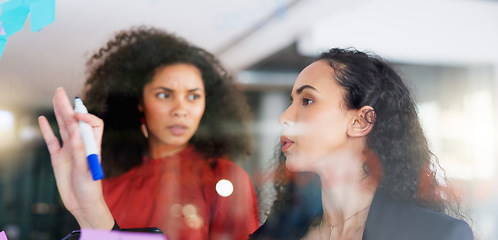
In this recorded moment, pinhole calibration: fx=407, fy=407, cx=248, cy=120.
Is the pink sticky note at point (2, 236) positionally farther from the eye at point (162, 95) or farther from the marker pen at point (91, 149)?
the eye at point (162, 95)

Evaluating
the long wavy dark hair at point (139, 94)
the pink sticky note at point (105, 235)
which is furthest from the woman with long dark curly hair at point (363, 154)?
the pink sticky note at point (105, 235)

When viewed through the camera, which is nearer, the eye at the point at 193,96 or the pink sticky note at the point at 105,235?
the pink sticky note at the point at 105,235

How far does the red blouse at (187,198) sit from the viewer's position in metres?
0.56

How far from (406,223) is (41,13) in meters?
0.56

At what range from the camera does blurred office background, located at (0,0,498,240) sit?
57 cm

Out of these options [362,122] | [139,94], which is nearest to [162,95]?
[139,94]

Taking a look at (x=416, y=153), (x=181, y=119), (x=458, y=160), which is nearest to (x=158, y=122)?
(x=181, y=119)

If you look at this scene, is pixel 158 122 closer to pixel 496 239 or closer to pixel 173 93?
pixel 173 93

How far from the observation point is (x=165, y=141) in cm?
59

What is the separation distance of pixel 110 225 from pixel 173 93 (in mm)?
197

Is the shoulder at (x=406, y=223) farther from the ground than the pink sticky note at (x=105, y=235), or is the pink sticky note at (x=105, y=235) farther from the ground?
the pink sticky note at (x=105, y=235)

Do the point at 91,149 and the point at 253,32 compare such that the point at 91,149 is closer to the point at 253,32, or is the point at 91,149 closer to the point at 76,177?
the point at 76,177

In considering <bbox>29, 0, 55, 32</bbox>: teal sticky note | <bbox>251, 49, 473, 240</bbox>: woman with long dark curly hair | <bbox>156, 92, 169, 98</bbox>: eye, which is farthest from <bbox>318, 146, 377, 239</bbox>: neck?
<bbox>29, 0, 55, 32</bbox>: teal sticky note

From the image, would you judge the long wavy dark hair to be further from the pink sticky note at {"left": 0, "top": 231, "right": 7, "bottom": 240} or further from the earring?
the pink sticky note at {"left": 0, "top": 231, "right": 7, "bottom": 240}
